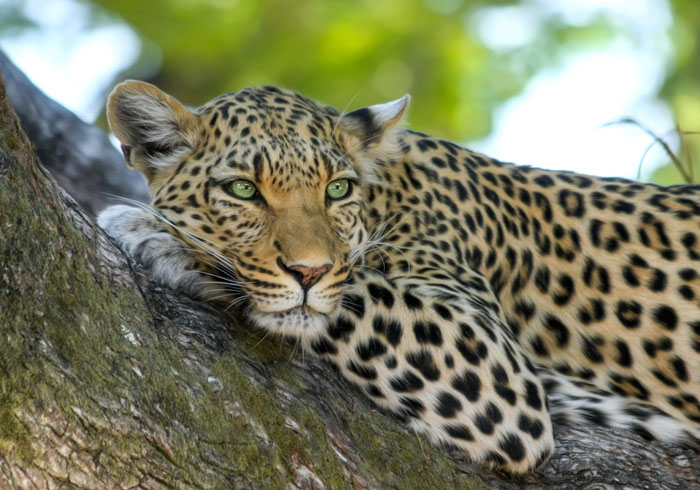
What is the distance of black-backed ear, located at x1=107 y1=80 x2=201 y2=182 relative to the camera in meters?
4.77

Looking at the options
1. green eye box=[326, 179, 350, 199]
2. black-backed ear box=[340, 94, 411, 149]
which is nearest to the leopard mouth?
green eye box=[326, 179, 350, 199]

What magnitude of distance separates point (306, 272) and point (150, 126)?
1.29 metres

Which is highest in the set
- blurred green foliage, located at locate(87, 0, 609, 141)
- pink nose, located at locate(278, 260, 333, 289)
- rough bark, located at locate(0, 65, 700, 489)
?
blurred green foliage, located at locate(87, 0, 609, 141)

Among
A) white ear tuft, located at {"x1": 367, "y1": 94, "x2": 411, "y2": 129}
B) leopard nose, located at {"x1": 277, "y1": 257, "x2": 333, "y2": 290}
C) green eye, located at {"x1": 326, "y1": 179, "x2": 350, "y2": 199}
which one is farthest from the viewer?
white ear tuft, located at {"x1": 367, "y1": 94, "x2": 411, "y2": 129}

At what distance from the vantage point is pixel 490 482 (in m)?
4.31

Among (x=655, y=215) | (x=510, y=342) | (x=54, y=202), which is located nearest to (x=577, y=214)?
(x=655, y=215)

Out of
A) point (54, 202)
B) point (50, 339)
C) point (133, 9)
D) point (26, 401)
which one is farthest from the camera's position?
point (133, 9)

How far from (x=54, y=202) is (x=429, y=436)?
2.02m

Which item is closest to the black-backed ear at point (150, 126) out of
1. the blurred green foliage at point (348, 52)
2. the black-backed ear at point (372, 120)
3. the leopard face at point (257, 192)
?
the leopard face at point (257, 192)

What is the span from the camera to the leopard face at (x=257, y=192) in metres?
4.33

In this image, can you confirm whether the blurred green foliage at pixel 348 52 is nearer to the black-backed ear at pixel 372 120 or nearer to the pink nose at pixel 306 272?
the black-backed ear at pixel 372 120

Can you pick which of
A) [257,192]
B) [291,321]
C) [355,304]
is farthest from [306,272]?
[257,192]

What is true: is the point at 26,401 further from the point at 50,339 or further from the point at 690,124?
the point at 690,124

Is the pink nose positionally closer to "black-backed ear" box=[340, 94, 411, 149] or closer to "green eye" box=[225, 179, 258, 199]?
"green eye" box=[225, 179, 258, 199]
